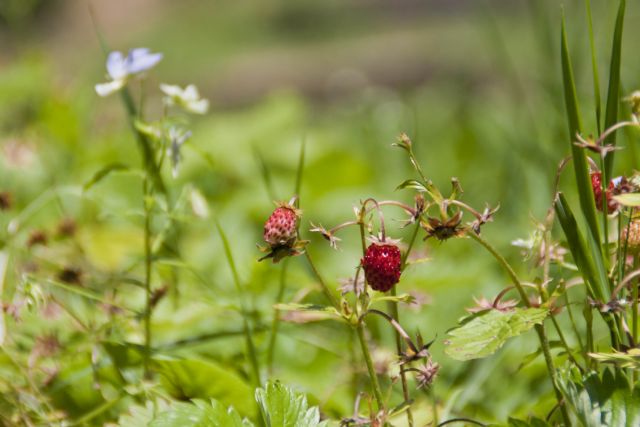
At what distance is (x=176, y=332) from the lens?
114 cm

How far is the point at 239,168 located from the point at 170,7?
23.5 feet

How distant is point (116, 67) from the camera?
0.90 meters

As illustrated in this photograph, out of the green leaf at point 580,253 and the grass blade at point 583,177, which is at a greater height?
the grass blade at point 583,177

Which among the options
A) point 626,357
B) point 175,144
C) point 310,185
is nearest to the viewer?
point 626,357

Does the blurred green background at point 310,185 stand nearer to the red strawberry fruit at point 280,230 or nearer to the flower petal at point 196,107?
the flower petal at point 196,107

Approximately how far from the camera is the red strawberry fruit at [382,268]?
67 cm

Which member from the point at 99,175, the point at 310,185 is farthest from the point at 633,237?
the point at 310,185

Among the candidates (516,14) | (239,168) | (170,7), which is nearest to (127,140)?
(239,168)

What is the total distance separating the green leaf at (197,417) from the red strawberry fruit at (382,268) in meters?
0.16

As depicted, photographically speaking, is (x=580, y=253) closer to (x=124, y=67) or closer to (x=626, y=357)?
(x=626, y=357)

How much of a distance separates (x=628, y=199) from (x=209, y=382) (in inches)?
16.6

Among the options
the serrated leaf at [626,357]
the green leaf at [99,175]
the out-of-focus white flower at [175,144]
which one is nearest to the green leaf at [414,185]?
the serrated leaf at [626,357]

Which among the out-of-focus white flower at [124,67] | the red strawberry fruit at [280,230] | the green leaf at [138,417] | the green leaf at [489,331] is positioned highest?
the out-of-focus white flower at [124,67]

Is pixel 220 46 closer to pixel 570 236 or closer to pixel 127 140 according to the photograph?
pixel 127 140
